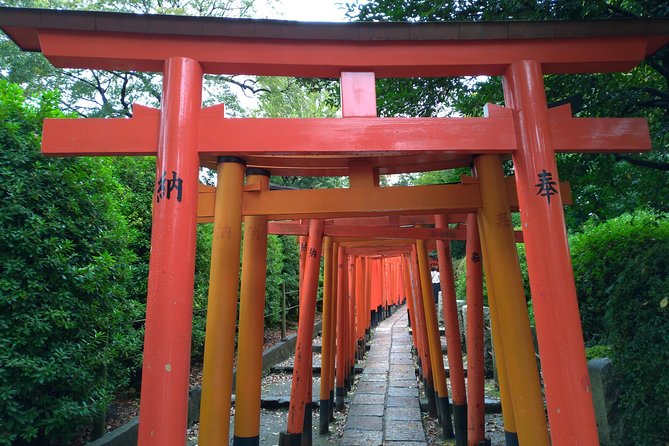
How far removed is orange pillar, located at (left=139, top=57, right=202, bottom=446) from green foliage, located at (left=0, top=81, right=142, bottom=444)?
5.03 feet

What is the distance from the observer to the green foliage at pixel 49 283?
3332 mm

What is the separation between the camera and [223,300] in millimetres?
3551

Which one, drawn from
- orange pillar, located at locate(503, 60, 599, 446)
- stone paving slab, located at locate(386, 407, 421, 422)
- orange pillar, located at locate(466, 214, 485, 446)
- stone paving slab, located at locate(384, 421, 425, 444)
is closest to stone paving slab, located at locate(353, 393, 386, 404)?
stone paving slab, located at locate(386, 407, 421, 422)

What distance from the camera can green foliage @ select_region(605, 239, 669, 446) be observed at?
3.49m

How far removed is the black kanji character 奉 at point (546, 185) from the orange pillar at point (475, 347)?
2.24 m

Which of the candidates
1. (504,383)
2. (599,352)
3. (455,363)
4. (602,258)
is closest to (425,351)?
(455,363)

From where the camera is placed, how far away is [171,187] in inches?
104

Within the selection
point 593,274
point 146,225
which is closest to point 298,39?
point 146,225

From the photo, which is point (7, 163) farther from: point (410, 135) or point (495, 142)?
point (495, 142)

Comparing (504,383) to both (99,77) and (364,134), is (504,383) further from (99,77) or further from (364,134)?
(99,77)

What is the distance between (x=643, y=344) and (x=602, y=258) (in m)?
2.26

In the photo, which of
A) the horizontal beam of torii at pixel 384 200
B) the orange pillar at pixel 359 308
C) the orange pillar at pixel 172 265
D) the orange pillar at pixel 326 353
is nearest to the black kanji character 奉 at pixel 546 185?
the horizontal beam of torii at pixel 384 200

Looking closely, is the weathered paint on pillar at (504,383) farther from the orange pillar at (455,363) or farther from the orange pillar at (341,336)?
the orange pillar at (341,336)

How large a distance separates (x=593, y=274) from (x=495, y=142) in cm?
400
